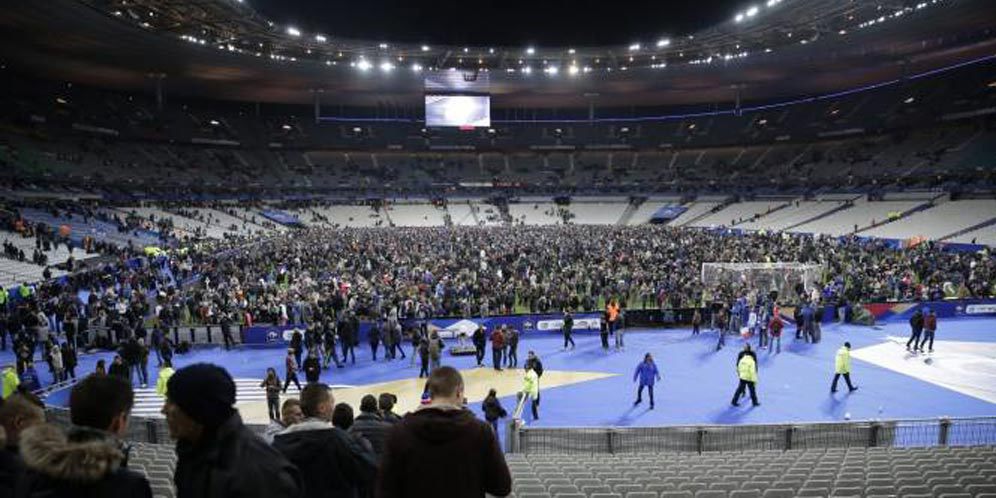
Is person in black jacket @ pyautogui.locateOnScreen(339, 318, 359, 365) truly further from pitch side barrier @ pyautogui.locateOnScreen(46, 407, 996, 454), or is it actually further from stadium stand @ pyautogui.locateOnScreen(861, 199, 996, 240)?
stadium stand @ pyautogui.locateOnScreen(861, 199, 996, 240)

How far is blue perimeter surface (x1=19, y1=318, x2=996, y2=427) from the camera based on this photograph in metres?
12.6

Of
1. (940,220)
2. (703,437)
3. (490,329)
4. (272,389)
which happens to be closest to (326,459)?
(703,437)

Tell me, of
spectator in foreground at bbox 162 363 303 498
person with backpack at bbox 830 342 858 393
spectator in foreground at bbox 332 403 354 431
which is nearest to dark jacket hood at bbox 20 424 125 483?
spectator in foreground at bbox 162 363 303 498

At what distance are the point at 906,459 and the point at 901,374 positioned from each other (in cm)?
901

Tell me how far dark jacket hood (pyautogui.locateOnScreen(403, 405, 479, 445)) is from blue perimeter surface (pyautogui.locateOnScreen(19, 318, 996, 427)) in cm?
1040

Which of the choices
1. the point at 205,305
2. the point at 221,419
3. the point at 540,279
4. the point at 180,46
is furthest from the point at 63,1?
the point at 221,419

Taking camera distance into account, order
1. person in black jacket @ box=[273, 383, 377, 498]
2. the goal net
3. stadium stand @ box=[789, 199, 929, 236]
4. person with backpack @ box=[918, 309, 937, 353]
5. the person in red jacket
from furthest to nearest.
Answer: stadium stand @ box=[789, 199, 929, 236]
the goal net
person with backpack @ box=[918, 309, 937, 353]
the person in red jacket
person in black jacket @ box=[273, 383, 377, 498]

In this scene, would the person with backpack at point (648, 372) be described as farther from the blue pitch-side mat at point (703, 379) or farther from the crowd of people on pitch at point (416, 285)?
the crowd of people on pitch at point (416, 285)

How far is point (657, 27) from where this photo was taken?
22625 mm

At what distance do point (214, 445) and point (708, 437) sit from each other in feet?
29.4

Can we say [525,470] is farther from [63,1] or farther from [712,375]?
[63,1]

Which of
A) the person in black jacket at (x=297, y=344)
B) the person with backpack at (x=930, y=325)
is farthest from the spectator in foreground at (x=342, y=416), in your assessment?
the person with backpack at (x=930, y=325)

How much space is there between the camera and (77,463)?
192 centimetres

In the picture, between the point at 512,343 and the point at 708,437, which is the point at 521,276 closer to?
the point at 512,343
